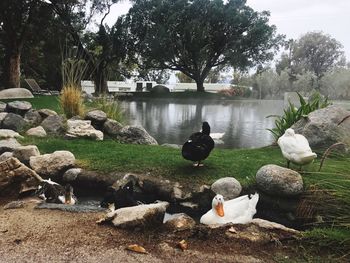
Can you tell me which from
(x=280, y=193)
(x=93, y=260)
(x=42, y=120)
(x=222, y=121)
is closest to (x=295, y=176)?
(x=280, y=193)

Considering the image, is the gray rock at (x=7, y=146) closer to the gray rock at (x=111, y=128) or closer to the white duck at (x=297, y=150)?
the gray rock at (x=111, y=128)

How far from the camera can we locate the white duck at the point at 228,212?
312 cm

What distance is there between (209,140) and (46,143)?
279 cm

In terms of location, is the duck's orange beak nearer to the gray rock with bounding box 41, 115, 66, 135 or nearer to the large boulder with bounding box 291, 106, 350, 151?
the large boulder with bounding box 291, 106, 350, 151

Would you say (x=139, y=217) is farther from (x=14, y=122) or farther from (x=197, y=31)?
(x=197, y=31)

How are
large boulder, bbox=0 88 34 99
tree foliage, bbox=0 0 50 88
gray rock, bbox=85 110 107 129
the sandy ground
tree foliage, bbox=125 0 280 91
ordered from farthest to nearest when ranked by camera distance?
tree foliage, bbox=125 0 280 91 → tree foliage, bbox=0 0 50 88 → large boulder, bbox=0 88 34 99 → gray rock, bbox=85 110 107 129 → the sandy ground

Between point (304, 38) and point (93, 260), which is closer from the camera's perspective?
point (93, 260)

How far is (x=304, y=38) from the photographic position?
29734mm

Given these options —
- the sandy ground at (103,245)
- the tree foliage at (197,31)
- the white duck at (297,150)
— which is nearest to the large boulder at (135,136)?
the white duck at (297,150)

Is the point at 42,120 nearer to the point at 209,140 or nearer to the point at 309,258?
the point at 209,140

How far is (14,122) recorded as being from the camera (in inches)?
275

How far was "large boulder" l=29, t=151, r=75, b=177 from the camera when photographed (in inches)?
182

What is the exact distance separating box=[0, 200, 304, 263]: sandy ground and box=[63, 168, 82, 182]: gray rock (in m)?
1.67

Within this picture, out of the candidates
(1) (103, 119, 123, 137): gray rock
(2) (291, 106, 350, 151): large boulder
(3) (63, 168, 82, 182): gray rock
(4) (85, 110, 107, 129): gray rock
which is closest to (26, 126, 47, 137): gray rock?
(4) (85, 110, 107, 129): gray rock
